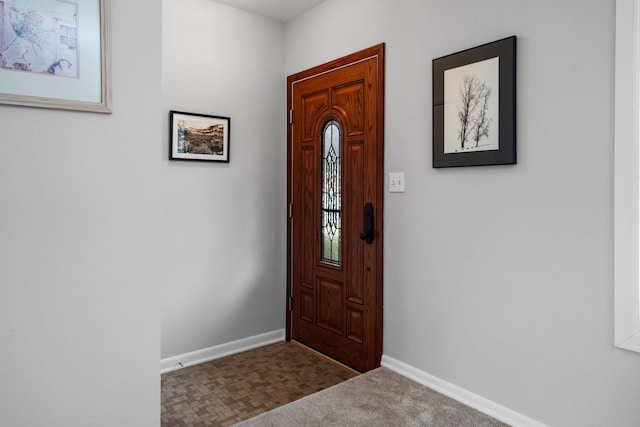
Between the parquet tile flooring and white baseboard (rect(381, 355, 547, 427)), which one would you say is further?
the parquet tile flooring

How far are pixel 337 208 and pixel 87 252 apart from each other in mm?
1754

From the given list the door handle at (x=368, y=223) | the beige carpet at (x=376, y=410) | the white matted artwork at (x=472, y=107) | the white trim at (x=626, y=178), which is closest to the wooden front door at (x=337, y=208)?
the door handle at (x=368, y=223)

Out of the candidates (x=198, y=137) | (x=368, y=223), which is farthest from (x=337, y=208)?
(x=198, y=137)

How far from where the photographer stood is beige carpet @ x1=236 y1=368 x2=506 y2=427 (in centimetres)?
208

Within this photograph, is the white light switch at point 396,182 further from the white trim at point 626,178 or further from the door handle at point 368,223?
the white trim at point 626,178

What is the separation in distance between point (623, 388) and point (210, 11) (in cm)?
328

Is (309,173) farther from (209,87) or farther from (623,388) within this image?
(623,388)

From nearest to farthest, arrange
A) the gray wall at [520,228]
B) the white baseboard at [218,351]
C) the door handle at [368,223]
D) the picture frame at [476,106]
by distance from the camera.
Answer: the gray wall at [520,228] → the picture frame at [476,106] → the door handle at [368,223] → the white baseboard at [218,351]

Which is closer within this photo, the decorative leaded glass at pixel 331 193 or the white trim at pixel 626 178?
the white trim at pixel 626 178

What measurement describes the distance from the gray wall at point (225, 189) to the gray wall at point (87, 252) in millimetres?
1299

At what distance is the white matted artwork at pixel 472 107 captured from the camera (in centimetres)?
209

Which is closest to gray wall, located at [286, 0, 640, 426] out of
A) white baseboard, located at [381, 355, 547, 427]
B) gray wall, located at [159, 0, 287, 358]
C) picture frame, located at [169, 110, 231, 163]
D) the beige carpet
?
white baseboard, located at [381, 355, 547, 427]

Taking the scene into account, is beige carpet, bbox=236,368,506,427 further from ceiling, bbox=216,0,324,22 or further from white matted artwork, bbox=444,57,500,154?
ceiling, bbox=216,0,324,22

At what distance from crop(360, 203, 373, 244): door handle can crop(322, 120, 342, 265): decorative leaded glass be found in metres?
0.28
